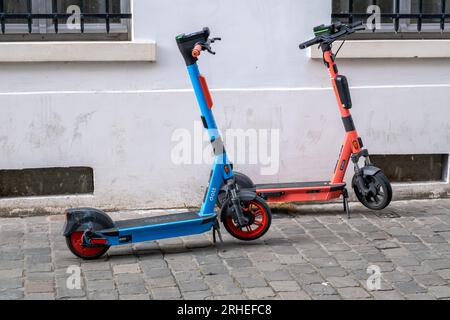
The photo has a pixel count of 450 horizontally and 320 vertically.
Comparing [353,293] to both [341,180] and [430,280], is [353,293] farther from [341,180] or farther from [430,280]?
[341,180]

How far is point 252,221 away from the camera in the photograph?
229 inches

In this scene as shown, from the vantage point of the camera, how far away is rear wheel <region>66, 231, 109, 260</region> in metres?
5.47

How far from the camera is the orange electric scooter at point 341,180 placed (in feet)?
21.3

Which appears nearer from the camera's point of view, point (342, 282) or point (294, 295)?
point (294, 295)

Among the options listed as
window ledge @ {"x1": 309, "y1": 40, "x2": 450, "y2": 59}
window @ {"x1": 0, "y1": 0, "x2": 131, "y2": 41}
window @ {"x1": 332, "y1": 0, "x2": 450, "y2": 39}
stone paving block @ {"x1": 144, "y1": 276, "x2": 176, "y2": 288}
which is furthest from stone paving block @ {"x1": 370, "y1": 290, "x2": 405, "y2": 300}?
window @ {"x1": 0, "y1": 0, "x2": 131, "y2": 41}

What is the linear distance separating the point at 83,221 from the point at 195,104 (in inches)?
70.4

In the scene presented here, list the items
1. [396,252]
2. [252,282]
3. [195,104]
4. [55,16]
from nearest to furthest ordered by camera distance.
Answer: [252,282]
[396,252]
[55,16]
[195,104]

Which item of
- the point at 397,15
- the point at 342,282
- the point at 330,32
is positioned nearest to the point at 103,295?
the point at 342,282

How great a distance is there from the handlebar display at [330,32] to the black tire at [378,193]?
3.76 feet

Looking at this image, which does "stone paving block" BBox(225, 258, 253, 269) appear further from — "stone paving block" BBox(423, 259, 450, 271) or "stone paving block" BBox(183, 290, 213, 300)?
"stone paving block" BBox(423, 259, 450, 271)

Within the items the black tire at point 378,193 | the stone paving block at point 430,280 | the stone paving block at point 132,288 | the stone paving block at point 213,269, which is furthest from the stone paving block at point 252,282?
the black tire at point 378,193

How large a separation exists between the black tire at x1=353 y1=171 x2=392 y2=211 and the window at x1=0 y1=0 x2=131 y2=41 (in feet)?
7.78

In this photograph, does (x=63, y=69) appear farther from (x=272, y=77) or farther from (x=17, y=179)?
(x=272, y=77)

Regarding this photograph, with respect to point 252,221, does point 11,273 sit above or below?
below
